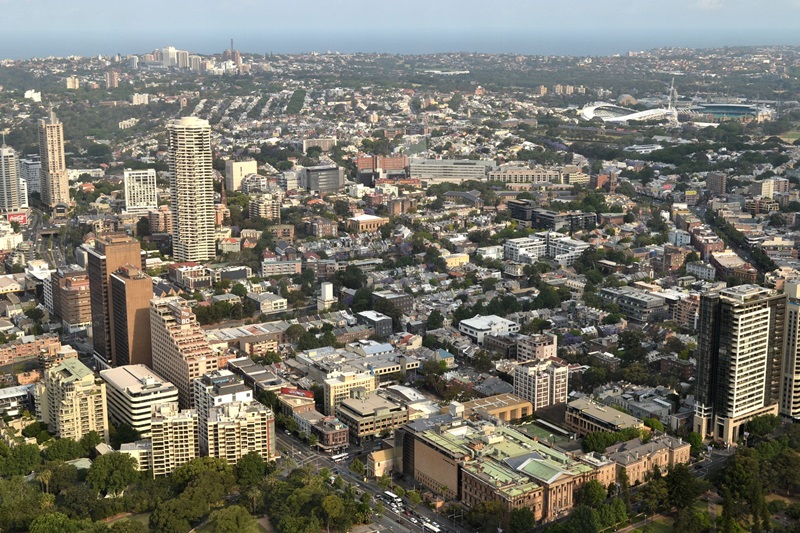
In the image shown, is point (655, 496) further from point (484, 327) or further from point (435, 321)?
point (435, 321)

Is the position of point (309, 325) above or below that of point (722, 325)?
below

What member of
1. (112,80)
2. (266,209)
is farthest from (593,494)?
(112,80)

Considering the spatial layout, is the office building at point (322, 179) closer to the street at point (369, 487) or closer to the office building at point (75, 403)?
the street at point (369, 487)

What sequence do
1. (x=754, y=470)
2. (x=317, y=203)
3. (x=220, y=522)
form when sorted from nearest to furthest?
1. (x=220, y=522)
2. (x=754, y=470)
3. (x=317, y=203)

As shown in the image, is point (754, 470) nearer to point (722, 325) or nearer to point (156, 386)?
point (722, 325)

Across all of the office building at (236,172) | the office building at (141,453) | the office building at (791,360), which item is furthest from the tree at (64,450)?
the office building at (236,172)

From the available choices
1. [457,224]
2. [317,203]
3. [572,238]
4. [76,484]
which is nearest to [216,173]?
[317,203]
